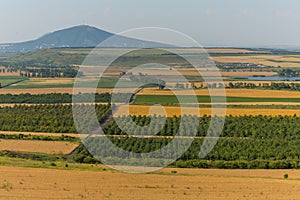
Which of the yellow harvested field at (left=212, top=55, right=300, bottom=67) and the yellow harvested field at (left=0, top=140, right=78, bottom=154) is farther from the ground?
the yellow harvested field at (left=212, top=55, right=300, bottom=67)

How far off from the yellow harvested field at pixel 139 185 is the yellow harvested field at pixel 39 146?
5347 millimetres

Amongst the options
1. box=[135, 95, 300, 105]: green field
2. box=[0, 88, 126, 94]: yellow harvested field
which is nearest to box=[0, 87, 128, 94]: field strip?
box=[0, 88, 126, 94]: yellow harvested field

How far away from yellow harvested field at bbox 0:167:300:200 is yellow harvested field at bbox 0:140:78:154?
5347 millimetres

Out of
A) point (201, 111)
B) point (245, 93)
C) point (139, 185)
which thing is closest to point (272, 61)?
point (245, 93)

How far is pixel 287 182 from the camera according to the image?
16.1 metres

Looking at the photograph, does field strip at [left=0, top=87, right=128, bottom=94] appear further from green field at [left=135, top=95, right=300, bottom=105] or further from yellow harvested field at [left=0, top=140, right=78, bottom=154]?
yellow harvested field at [left=0, top=140, right=78, bottom=154]

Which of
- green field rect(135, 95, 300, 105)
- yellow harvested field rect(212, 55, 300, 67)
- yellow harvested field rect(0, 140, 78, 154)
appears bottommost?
yellow harvested field rect(0, 140, 78, 154)

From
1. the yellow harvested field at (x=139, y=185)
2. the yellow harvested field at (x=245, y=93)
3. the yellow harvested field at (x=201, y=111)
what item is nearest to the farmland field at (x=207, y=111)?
the yellow harvested field at (x=201, y=111)

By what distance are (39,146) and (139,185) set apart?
10.5m

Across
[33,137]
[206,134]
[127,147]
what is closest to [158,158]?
[127,147]

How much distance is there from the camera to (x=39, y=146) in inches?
928

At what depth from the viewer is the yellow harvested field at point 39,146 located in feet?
74.0

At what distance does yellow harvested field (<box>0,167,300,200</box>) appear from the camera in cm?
1367

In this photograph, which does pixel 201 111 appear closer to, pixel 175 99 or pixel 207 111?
pixel 207 111
